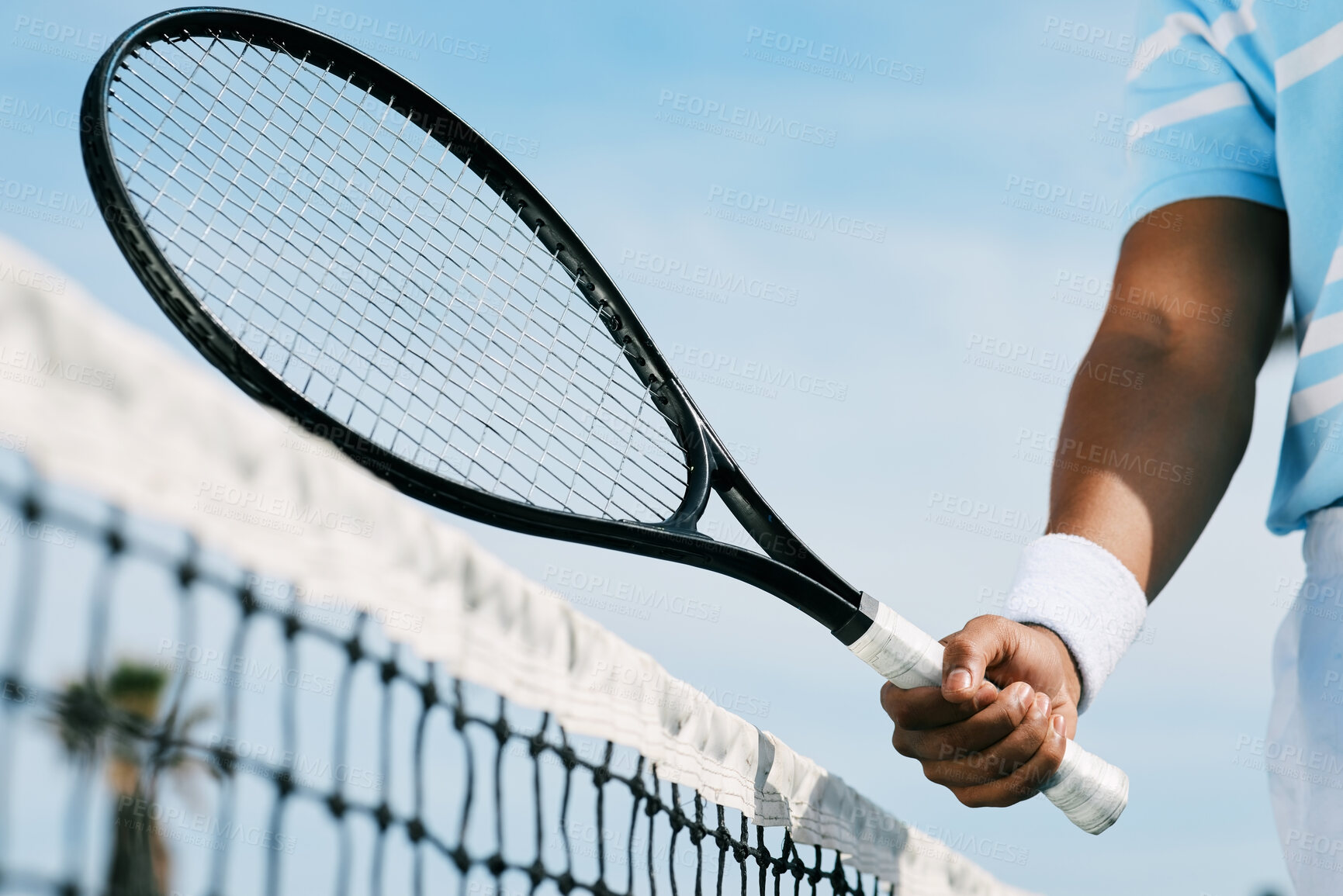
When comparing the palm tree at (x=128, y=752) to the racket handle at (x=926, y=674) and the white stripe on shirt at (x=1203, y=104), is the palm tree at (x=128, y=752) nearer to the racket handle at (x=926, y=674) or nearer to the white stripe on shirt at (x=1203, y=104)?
the racket handle at (x=926, y=674)

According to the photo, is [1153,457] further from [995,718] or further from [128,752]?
[128,752]

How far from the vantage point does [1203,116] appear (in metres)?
1.85

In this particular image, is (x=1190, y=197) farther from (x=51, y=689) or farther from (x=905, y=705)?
(x=51, y=689)

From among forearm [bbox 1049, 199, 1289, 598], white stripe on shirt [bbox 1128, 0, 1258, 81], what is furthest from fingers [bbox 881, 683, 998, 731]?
white stripe on shirt [bbox 1128, 0, 1258, 81]

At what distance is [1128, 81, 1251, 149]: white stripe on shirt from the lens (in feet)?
5.98

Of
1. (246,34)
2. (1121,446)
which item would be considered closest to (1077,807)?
(1121,446)

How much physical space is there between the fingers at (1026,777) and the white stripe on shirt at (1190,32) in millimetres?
1082

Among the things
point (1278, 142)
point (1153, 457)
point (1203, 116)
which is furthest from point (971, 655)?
point (1203, 116)
